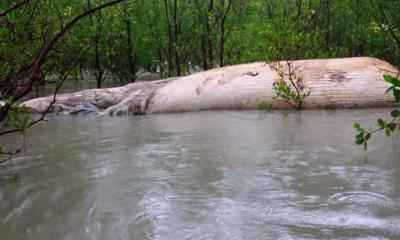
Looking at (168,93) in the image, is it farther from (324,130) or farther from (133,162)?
(133,162)

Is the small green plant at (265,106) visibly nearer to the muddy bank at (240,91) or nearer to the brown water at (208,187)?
the muddy bank at (240,91)

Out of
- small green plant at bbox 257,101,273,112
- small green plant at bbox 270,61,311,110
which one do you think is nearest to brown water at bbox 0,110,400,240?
small green plant at bbox 270,61,311,110

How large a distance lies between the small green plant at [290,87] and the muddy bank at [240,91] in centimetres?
9

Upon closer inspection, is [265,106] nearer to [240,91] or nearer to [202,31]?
[240,91]

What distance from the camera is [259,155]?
4.38 m

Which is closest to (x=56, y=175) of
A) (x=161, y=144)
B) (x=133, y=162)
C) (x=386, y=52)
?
(x=133, y=162)

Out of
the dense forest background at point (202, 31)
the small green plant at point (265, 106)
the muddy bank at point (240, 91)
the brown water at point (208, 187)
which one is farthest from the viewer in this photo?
the dense forest background at point (202, 31)

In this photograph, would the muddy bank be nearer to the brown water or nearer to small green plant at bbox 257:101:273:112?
small green plant at bbox 257:101:273:112

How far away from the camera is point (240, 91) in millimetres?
8211

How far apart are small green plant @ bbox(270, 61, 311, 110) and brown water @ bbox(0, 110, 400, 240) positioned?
5.48 feet

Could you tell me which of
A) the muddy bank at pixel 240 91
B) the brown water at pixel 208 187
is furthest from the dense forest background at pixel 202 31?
the brown water at pixel 208 187

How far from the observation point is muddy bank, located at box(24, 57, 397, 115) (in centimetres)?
752

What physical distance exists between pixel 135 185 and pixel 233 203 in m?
0.88

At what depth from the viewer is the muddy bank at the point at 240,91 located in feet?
24.7
